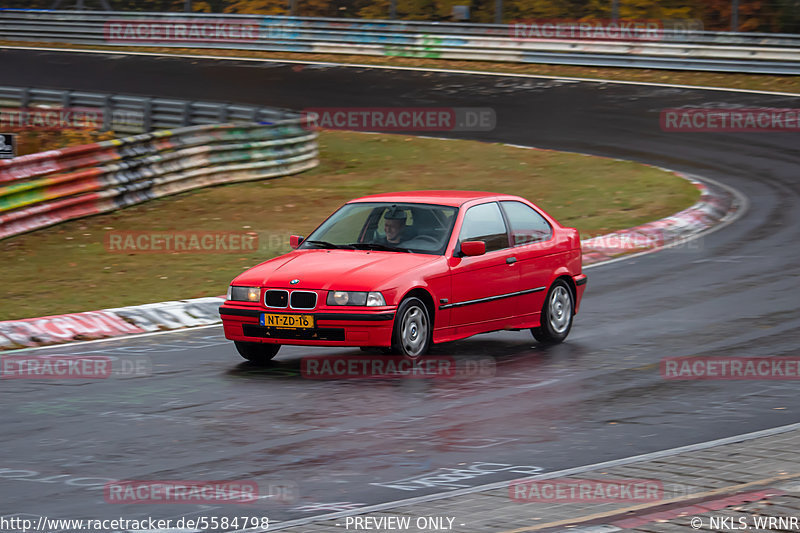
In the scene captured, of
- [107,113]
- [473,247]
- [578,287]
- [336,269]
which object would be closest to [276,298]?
[336,269]

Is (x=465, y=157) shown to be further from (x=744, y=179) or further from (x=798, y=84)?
(x=798, y=84)

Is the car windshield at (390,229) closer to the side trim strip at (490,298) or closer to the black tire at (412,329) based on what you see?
the side trim strip at (490,298)

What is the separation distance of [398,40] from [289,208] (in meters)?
19.3

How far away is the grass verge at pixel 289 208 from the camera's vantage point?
14531 millimetres

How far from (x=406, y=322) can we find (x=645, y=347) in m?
2.49

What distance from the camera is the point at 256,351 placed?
10430 millimetres

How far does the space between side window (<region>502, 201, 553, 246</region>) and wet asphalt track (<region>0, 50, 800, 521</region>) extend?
103 centimetres

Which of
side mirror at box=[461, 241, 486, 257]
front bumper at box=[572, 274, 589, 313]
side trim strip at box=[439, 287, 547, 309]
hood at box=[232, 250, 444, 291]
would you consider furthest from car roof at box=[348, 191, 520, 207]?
front bumper at box=[572, 274, 589, 313]

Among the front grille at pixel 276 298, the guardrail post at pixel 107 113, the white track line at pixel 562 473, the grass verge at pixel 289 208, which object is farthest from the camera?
the guardrail post at pixel 107 113

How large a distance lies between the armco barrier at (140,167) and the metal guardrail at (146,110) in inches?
71.5

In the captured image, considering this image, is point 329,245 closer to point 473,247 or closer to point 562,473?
point 473,247

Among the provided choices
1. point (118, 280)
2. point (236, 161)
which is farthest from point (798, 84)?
point (118, 280)

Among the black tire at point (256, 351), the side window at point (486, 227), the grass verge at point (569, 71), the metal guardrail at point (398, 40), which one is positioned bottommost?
the black tire at point (256, 351)

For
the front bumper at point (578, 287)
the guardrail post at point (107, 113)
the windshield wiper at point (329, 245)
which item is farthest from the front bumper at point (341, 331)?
the guardrail post at point (107, 113)
